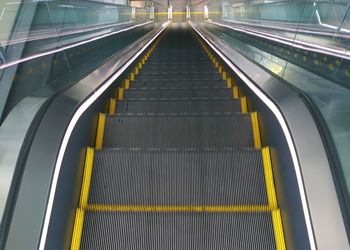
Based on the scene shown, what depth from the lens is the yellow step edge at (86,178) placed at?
8.05 feet

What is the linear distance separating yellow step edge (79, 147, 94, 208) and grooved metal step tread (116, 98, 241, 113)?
4.25 ft

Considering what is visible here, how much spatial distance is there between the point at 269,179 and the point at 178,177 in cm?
65

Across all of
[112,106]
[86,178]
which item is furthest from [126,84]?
[86,178]

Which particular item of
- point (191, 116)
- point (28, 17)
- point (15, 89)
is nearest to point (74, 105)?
point (15, 89)

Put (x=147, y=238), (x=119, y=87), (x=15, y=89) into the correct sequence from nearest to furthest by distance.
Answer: (x=147, y=238) → (x=15, y=89) → (x=119, y=87)

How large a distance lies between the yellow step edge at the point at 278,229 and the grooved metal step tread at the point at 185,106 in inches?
70.5

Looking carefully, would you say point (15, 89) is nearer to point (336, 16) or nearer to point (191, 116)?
point (191, 116)

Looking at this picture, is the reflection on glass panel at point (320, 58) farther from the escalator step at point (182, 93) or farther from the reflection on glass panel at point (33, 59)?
the reflection on glass panel at point (33, 59)

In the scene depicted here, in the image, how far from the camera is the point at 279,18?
22.7 ft

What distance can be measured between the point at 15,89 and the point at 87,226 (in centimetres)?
105

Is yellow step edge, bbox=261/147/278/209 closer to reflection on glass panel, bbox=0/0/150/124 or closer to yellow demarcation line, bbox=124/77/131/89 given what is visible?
reflection on glass panel, bbox=0/0/150/124

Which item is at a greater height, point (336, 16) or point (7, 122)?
point (336, 16)

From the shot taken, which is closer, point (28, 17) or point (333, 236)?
point (333, 236)

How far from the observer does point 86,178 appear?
255cm
